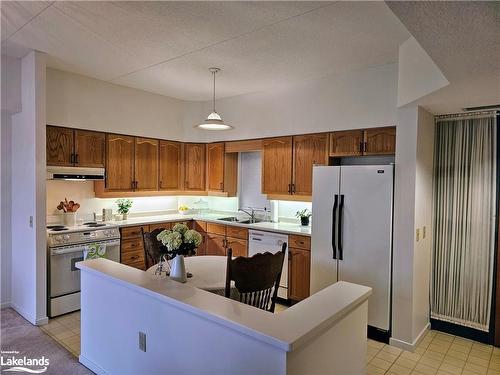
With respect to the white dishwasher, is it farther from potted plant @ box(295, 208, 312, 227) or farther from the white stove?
the white stove

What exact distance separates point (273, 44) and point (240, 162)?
2.59m

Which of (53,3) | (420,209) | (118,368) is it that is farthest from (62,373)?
(420,209)

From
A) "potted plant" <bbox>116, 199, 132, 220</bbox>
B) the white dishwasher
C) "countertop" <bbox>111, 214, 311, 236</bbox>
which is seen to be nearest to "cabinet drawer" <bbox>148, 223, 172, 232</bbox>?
"countertop" <bbox>111, 214, 311, 236</bbox>

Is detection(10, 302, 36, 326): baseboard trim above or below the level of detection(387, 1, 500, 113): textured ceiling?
below

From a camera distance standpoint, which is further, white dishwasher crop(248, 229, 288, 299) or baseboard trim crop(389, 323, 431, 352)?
white dishwasher crop(248, 229, 288, 299)

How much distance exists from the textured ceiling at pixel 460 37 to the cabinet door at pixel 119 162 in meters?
3.79

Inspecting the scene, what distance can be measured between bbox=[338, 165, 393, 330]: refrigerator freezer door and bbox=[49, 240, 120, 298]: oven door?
2.96 meters

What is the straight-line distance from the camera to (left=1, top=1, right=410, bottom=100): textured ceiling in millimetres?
2408

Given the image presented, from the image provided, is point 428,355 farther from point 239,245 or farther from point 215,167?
point 215,167

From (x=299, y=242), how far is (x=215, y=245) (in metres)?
1.42

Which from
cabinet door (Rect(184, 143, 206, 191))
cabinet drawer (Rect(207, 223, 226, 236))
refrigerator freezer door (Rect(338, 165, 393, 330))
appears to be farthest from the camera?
cabinet door (Rect(184, 143, 206, 191))

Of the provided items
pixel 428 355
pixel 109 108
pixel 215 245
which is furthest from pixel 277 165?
pixel 428 355

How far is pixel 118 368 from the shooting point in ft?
7.92

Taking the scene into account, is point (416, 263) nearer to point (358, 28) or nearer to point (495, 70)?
point (495, 70)
